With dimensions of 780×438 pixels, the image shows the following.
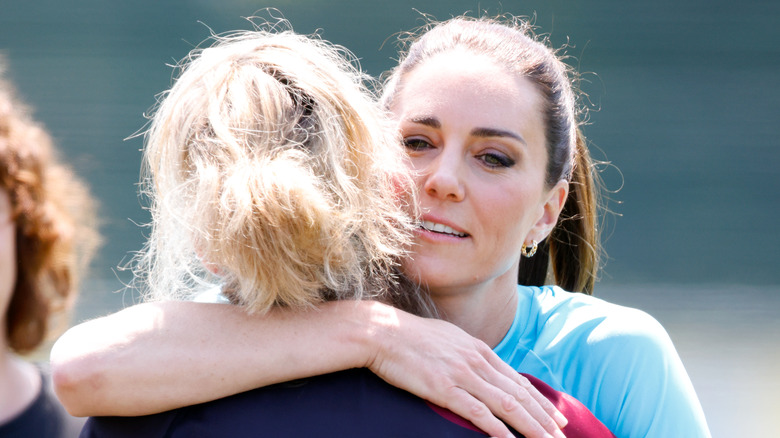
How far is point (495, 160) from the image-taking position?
1.69 m

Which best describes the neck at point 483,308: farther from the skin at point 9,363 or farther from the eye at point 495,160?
the skin at point 9,363

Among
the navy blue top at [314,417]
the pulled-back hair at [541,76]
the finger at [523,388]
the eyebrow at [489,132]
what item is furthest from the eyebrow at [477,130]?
the navy blue top at [314,417]

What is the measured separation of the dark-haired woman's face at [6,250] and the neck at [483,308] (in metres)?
0.80

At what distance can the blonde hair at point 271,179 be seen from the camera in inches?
42.4

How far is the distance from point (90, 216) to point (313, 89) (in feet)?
1.79

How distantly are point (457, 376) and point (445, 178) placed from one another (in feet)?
1.54

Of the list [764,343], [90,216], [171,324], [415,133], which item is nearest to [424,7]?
[764,343]

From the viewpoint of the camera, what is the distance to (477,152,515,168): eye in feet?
5.49

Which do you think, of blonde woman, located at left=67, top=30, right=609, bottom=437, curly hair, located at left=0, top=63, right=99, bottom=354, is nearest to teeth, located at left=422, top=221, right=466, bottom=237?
blonde woman, located at left=67, top=30, right=609, bottom=437

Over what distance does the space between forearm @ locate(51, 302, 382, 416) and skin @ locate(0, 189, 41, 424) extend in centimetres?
13

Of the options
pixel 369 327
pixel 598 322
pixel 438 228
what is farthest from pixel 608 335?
pixel 369 327

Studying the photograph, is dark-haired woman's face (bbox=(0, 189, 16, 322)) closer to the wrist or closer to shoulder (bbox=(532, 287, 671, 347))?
the wrist

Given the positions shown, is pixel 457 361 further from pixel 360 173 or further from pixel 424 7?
pixel 424 7

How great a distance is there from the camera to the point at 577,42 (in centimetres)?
436
